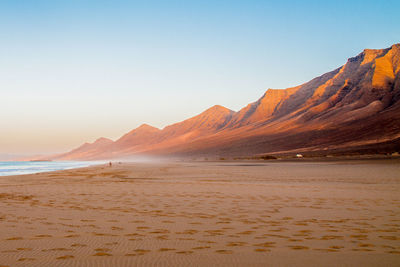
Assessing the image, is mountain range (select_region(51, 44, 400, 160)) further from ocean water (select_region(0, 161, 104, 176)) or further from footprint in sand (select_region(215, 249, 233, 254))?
footprint in sand (select_region(215, 249, 233, 254))

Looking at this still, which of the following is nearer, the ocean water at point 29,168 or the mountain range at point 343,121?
the ocean water at point 29,168

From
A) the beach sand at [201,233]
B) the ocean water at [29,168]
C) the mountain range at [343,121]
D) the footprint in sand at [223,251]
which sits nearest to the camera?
the beach sand at [201,233]

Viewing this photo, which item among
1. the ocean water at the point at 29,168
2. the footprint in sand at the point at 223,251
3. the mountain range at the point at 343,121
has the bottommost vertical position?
the footprint in sand at the point at 223,251

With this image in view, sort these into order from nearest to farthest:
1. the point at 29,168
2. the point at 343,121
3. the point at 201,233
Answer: the point at 201,233
the point at 29,168
the point at 343,121

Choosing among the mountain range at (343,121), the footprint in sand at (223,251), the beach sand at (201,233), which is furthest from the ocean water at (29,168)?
the mountain range at (343,121)

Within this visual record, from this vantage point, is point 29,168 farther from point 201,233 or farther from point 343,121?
point 343,121

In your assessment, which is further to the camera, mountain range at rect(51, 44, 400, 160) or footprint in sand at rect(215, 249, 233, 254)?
mountain range at rect(51, 44, 400, 160)

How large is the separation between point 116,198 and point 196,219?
4789 millimetres

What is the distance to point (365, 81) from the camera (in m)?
141

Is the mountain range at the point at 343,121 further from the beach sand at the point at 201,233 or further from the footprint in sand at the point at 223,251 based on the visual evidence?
the footprint in sand at the point at 223,251

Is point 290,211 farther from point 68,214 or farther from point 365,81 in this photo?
point 365,81

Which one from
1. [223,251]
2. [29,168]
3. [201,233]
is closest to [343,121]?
[29,168]

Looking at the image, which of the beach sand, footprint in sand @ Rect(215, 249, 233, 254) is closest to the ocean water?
the beach sand

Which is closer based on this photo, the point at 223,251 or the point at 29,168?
the point at 223,251
